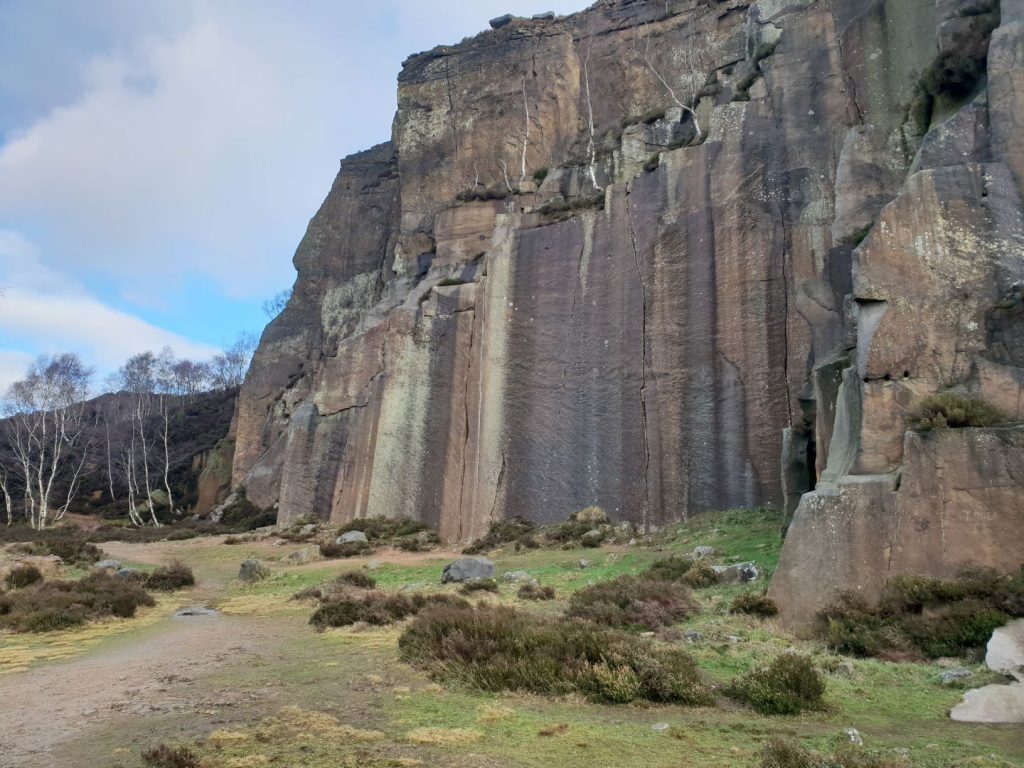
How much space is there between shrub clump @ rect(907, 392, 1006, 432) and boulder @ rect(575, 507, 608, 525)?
41.0ft

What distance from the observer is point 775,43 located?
24.1 m

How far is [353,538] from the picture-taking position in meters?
25.1

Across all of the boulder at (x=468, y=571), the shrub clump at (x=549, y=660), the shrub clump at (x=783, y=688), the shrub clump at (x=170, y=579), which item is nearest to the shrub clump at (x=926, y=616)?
Result: the shrub clump at (x=783, y=688)

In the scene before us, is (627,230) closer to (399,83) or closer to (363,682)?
(363,682)

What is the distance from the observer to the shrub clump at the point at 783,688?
637cm

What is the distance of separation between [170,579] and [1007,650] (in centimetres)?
1753

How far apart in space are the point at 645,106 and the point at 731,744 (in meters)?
39.3

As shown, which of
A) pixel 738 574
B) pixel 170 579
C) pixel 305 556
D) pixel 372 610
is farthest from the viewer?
pixel 305 556

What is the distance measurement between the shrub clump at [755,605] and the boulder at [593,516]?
11.6 metres

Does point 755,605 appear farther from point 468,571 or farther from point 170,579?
point 170,579

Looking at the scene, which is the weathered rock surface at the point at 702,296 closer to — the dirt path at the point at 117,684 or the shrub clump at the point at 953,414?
the shrub clump at the point at 953,414

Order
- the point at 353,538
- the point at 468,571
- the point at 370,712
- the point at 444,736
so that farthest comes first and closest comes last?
the point at 353,538
the point at 468,571
the point at 370,712
the point at 444,736

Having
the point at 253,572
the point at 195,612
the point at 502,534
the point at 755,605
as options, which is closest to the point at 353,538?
the point at 502,534

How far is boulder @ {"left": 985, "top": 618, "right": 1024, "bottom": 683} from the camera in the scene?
731 centimetres
